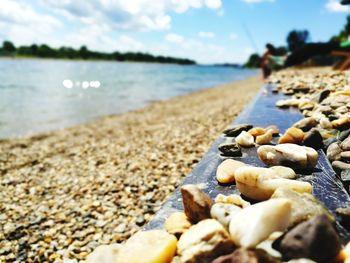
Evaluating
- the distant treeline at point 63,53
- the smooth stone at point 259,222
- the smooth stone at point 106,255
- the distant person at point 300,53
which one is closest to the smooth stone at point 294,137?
the smooth stone at point 259,222

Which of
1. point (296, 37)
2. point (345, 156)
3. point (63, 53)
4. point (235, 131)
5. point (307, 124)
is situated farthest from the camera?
point (63, 53)

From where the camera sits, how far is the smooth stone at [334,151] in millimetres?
2175

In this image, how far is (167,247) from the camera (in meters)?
1.28

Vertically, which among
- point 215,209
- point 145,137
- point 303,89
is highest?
point 303,89

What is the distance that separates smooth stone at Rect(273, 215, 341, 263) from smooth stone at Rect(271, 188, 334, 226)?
12cm

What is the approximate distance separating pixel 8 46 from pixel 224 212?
119768 mm

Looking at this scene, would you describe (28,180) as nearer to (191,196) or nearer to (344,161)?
(191,196)

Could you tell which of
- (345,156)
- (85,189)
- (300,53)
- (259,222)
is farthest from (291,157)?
(300,53)

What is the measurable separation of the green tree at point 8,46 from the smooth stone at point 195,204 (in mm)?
118735

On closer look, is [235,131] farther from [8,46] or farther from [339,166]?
[8,46]

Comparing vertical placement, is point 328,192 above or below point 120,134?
above

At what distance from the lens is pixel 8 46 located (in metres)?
103

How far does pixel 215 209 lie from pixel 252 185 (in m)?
0.34

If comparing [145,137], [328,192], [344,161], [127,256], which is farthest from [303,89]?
[127,256]
